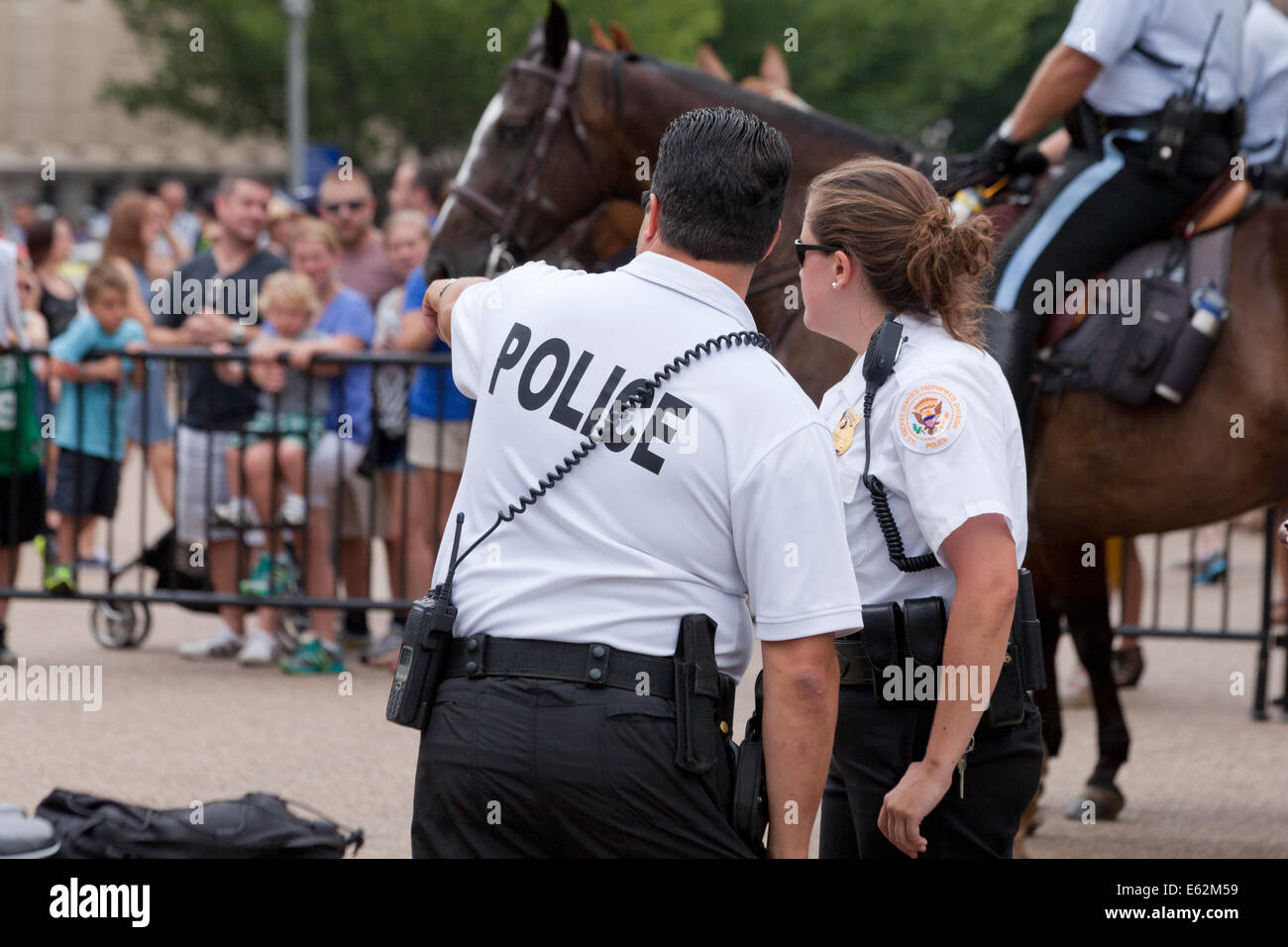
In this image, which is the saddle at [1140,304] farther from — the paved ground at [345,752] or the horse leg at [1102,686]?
the paved ground at [345,752]

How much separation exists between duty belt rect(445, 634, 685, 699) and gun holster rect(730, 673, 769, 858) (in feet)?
0.56

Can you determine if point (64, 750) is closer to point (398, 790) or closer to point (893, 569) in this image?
point (398, 790)

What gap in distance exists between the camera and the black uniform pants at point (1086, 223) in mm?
5250

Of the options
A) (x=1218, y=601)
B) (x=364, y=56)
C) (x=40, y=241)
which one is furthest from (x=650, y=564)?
(x=364, y=56)

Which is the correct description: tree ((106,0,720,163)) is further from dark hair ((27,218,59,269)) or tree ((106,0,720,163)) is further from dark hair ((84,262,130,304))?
dark hair ((84,262,130,304))

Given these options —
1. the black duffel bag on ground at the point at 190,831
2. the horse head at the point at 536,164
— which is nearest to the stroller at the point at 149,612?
the horse head at the point at 536,164

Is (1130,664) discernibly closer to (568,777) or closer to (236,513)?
(236,513)

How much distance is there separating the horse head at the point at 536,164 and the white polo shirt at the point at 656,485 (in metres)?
3.65

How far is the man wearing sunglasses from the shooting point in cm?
959

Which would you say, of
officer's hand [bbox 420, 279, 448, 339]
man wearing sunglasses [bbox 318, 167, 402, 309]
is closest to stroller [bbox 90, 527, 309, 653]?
man wearing sunglasses [bbox 318, 167, 402, 309]

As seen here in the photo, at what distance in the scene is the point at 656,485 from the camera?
263 cm

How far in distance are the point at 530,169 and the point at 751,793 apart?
4.04 m

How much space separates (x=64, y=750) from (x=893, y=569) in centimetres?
449

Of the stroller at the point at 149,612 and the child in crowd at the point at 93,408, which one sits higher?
the child in crowd at the point at 93,408
